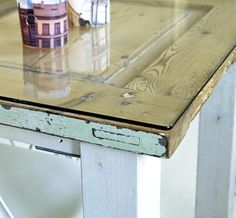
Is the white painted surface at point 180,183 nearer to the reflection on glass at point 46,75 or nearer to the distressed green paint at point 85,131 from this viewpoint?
the reflection on glass at point 46,75

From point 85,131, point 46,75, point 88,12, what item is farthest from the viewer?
point 88,12

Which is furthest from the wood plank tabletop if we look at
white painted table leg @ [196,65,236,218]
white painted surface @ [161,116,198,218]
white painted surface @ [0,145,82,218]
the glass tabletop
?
white painted surface @ [161,116,198,218]

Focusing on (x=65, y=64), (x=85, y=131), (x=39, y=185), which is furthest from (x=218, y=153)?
(x=85, y=131)

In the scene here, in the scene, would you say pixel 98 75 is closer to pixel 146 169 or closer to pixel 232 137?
pixel 146 169

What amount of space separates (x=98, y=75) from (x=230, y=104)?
0.55 metres

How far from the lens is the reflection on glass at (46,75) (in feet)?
2.92

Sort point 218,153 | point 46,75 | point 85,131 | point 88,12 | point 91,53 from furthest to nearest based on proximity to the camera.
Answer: point 218,153 → point 88,12 → point 91,53 → point 46,75 → point 85,131

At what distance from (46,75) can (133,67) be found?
15 cm

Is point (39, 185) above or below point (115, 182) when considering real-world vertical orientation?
below

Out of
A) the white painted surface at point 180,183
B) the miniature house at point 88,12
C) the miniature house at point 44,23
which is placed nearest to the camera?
the miniature house at point 44,23

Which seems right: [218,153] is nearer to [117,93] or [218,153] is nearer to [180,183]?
[180,183]

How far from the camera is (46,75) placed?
967 millimetres

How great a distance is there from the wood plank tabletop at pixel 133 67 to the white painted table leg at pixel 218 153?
8.5 inches

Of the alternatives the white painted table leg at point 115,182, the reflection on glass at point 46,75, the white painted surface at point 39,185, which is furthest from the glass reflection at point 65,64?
the white painted surface at point 39,185
